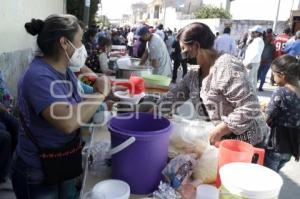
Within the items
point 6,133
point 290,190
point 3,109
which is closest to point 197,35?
point 6,133

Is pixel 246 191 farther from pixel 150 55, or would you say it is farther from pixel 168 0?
pixel 168 0

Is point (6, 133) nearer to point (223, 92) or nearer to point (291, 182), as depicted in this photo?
point (223, 92)

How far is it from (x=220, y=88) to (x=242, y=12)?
3053cm

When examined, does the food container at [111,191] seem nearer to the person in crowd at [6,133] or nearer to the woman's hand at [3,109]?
the person in crowd at [6,133]

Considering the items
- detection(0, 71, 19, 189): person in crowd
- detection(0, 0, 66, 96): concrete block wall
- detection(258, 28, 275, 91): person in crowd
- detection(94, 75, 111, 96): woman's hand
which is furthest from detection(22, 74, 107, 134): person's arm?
detection(258, 28, 275, 91): person in crowd

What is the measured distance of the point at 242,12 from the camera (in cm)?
2981

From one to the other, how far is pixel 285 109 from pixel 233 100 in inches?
38.0

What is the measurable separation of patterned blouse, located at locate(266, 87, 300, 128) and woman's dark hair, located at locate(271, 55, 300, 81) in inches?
6.4

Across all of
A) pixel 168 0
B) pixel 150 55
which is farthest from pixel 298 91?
pixel 168 0

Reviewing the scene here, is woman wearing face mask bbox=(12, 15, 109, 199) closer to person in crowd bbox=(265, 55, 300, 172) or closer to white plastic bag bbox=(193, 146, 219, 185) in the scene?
white plastic bag bbox=(193, 146, 219, 185)

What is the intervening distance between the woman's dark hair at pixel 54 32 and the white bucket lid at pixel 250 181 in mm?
986

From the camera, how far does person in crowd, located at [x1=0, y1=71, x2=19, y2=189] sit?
291 cm

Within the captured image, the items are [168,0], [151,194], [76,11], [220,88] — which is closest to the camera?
[151,194]

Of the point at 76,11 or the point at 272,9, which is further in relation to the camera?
the point at 272,9
